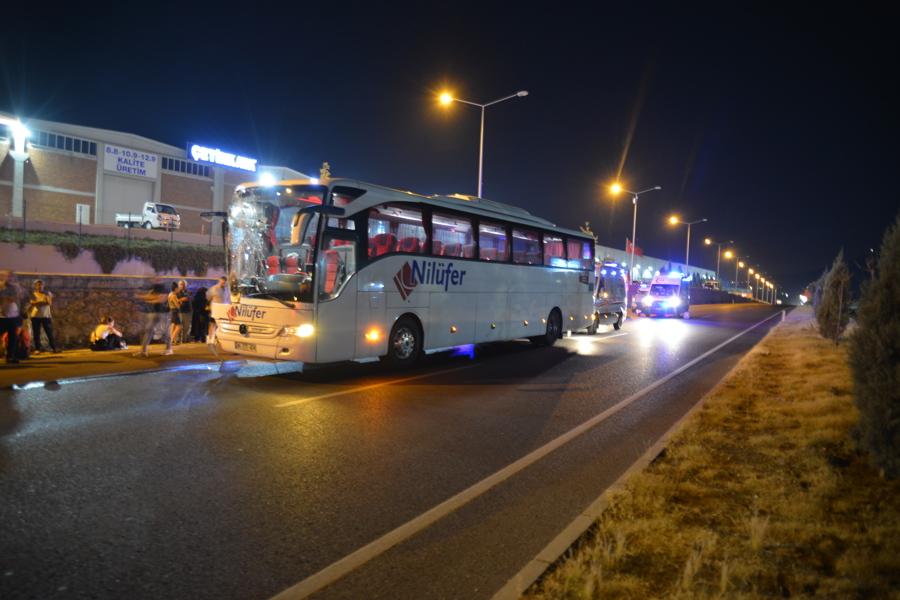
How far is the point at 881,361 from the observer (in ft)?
16.7

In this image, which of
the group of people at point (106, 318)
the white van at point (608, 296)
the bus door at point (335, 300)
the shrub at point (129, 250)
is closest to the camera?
the bus door at point (335, 300)

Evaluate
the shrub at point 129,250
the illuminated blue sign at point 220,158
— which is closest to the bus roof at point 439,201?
the shrub at point 129,250

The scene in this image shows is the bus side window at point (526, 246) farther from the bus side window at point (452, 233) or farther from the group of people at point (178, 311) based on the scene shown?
the group of people at point (178, 311)

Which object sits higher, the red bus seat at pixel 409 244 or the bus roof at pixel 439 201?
the bus roof at pixel 439 201

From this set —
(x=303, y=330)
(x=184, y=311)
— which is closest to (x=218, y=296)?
(x=184, y=311)

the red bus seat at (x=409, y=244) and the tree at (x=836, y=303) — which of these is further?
the tree at (x=836, y=303)

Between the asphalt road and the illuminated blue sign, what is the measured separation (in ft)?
159

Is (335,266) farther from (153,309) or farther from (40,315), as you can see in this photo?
(40,315)

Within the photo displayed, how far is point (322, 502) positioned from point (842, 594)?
3.51 metres

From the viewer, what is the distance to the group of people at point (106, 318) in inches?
436

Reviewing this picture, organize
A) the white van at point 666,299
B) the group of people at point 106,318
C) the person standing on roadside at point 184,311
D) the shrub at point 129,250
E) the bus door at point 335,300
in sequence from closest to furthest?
the bus door at point 335,300, the group of people at point 106,318, the person standing on roadside at point 184,311, the shrub at point 129,250, the white van at point 666,299

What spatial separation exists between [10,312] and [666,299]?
35340 mm

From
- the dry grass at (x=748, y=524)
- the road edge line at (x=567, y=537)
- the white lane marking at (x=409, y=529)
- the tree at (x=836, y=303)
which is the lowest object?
the white lane marking at (x=409, y=529)

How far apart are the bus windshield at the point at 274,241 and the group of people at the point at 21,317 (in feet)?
13.4
